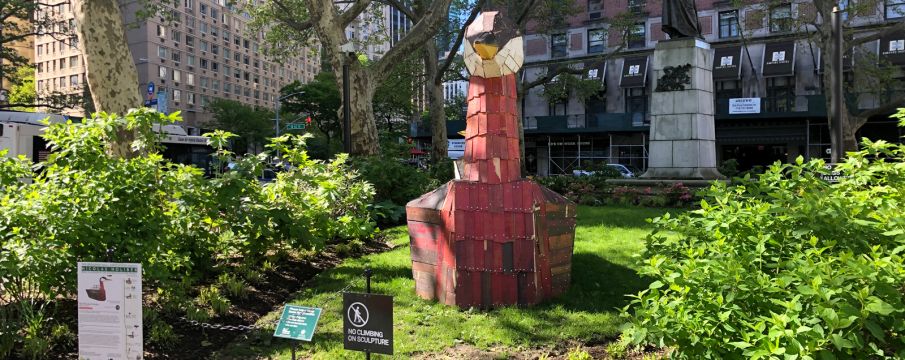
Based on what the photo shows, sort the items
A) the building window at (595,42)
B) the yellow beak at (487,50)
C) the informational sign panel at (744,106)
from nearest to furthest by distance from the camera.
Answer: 1. the yellow beak at (487,50)
2. the informational sign panel at (744,106)
3. the building window at (595,42)

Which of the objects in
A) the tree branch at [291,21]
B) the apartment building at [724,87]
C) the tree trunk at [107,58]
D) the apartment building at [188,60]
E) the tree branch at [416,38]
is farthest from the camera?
the apartment building at [188,60]

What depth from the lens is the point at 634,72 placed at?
3884cm

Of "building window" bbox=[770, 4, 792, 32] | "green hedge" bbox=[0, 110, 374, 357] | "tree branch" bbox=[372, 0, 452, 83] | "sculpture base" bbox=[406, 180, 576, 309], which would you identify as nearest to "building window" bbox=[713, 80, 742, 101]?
"building window" bbox=[770, 4, 792, 32]

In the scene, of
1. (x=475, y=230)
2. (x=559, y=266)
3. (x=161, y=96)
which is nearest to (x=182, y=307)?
(x=475, y=230)

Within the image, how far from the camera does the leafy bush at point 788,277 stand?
112 inches

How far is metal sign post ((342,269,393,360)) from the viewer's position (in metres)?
3.79

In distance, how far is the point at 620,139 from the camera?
40.2 m

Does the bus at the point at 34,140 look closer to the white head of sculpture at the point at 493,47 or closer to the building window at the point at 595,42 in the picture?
the white head of sculpture at the point at 493,47

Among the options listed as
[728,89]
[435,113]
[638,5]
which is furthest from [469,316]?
[638,5]

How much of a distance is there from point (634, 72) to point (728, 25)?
6.13 meters

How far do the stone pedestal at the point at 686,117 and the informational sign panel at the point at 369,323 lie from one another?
38.8ft

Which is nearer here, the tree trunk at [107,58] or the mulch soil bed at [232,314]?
the mulch soil bed at [232,314]

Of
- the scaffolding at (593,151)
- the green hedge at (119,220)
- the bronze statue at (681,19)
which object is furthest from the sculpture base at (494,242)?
the scaffolding at (593,151)

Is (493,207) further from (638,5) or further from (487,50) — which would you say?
(638,5)
